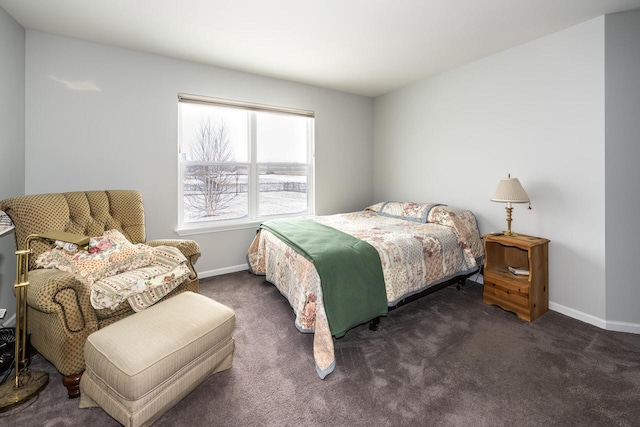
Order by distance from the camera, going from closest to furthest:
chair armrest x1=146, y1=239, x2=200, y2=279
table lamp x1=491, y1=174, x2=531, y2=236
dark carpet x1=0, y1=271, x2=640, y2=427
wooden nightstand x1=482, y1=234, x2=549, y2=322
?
dark carpet x1=0, y1=271, x2=640, y2=427 → chair armrest x1=146, y1=239, x2=200, y2=279 → wooden nightstand x1=482, y1=234, x2=549, y2=322 → table lamp x1=491, y1=174, x2=531, y2=236

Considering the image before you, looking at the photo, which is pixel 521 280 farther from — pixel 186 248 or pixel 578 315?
pixel 186 248

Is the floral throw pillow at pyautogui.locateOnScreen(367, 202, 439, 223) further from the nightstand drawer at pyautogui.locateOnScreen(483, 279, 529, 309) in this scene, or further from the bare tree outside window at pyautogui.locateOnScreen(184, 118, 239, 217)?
the bare tree outside window at pyautogui.locateOnScreen(184, 118, 239, 217)

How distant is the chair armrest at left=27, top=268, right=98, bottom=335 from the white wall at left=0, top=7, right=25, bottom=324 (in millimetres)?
1036

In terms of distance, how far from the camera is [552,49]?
2.63 m

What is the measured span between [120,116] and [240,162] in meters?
1.33

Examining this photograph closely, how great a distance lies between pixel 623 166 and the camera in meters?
2.29

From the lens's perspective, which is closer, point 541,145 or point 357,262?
point 357,262

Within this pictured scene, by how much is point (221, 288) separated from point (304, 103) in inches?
107

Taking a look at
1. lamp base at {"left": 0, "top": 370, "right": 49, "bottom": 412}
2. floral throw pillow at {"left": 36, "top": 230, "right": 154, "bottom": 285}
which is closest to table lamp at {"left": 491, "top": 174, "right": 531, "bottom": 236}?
floral throw pillow at {"left": 36, "top": 230, "right": 154, "bottom": 285}

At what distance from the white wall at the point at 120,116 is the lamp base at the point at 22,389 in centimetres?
166

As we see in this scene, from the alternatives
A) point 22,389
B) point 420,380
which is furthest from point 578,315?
point 22,389

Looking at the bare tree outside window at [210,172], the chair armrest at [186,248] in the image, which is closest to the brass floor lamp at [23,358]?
the chair armrest at [186,248]

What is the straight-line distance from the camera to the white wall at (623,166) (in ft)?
7.35

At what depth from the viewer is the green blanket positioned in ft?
6.41
